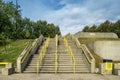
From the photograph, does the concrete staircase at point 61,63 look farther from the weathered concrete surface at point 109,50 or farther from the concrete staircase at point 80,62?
the weathered concrete surface at point 109,50

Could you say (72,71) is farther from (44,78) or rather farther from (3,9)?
(3,9)

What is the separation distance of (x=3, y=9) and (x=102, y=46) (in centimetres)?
1185

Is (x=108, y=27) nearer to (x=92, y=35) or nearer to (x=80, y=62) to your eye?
(x=92, y=35)

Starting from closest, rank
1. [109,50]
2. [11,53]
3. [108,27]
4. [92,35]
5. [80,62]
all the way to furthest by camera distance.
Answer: [80,62] → [109,50] → [11,53] → [92,35] → [108,27]

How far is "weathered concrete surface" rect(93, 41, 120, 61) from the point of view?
69.4ft

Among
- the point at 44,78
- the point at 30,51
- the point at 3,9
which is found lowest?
the point at 44,78

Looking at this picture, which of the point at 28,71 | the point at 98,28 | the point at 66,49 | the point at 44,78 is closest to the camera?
the point at 44,78

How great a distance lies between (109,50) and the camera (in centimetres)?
2127

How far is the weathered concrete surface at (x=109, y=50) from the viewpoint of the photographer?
2114 cm

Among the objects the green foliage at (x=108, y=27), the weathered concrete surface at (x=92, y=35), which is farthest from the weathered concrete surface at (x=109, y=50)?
the green foliage at (x=108, y=27)

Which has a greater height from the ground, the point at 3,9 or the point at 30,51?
the point at 3,9

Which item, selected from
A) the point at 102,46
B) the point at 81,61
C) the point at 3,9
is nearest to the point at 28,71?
the point at 81,61

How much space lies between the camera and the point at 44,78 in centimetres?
1263

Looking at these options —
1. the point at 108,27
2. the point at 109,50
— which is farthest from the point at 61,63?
the point at 108,27
